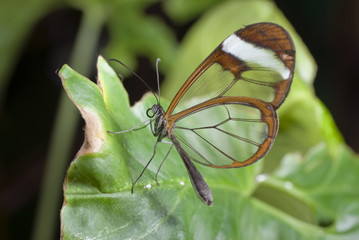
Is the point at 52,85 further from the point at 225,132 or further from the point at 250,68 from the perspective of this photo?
the point at 250,68

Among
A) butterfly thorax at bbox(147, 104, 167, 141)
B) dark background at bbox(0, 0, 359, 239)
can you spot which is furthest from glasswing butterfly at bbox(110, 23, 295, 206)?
A: dark background at bbox(0, 0, 359, 239)

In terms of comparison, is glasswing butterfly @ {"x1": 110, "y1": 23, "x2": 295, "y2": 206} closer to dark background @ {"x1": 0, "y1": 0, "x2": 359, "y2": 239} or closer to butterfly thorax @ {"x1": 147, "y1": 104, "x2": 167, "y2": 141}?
butterfly thorax @ {"x1": 147, "y1": 104, "x2": 167, "y2": 141}

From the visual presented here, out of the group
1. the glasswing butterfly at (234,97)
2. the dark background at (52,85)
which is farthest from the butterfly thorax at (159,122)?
the dark background at (52,85)

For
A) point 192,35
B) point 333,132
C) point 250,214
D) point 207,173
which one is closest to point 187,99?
point 207,173

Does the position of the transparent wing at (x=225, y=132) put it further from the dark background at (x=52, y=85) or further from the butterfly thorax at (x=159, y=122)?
the dark background at (x=52, y=85)

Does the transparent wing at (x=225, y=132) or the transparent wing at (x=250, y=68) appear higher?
the transparent wing at (x=250, y=68)

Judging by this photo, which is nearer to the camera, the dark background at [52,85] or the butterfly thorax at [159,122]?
the butterfly thorax at [159,122]

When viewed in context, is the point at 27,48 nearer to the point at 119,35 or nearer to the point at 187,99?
the point at 119,35
